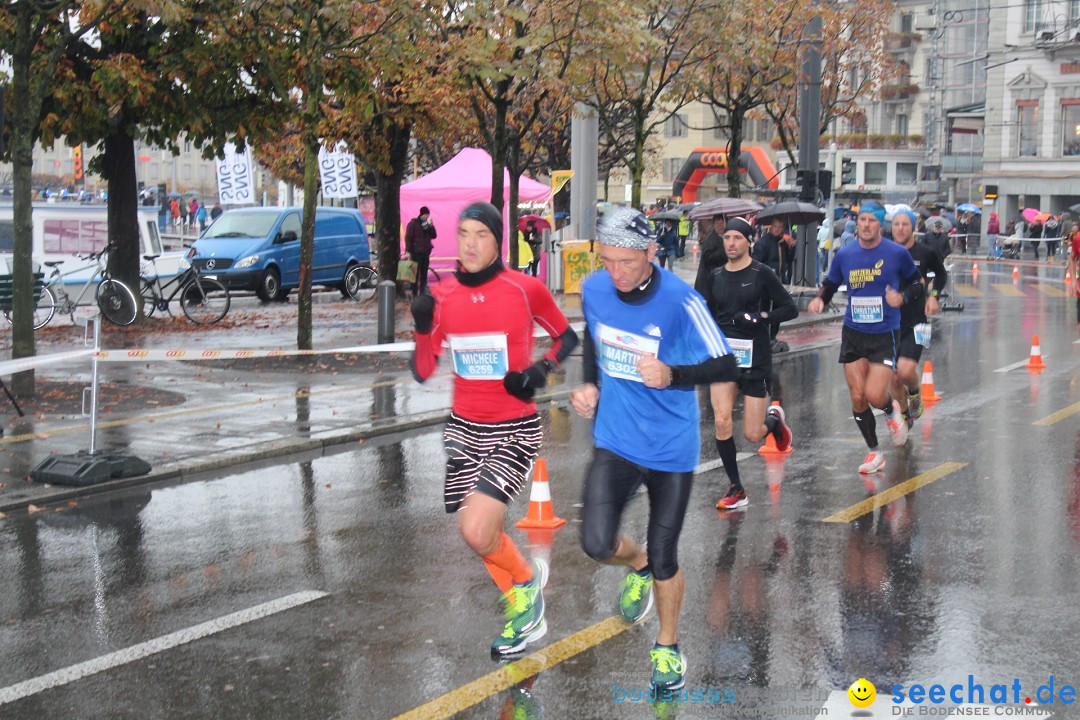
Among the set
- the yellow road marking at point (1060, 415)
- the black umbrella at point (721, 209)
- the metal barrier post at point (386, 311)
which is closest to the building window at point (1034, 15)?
the black umbrella at point (721, 209)

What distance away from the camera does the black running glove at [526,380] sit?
18.9 ft

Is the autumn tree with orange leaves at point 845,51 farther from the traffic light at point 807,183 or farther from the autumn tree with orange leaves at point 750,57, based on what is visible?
the traffic light at point 807,183

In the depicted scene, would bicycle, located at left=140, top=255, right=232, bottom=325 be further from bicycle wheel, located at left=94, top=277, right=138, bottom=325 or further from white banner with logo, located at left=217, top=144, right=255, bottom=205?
white banner with logo, located at left=217, top=144, right=255, bottom=205

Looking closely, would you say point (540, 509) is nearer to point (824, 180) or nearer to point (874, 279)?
point (874, 279)

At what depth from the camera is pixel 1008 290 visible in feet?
109

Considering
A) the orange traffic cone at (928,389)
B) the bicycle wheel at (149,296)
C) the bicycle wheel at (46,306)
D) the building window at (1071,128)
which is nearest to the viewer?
the orange traffic cone at (928,389)

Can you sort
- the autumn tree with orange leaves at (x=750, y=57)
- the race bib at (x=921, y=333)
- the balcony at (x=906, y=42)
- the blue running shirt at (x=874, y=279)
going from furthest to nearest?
the balcony at (x=906, y=42) → the autumn tree with orange leaves at (x=750, y=57) → the race bib at (x=921, y=333) → the blue running shirt at (x=874, y=279)

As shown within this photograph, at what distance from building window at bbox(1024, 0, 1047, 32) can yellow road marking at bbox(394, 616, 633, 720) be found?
61.7m

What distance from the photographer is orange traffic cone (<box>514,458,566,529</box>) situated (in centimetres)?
838

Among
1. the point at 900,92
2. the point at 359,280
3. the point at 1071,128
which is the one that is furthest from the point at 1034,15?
the point at 359,280

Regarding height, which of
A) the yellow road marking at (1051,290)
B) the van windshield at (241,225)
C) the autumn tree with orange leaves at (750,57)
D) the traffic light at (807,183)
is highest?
the autumn tree with orange leaves at (750,57)

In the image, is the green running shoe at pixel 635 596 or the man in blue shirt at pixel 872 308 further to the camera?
the man in blue shirt at pixel 872 308

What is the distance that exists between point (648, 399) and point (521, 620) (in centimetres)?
113

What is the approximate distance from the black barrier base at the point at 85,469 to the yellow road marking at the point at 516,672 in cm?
481
